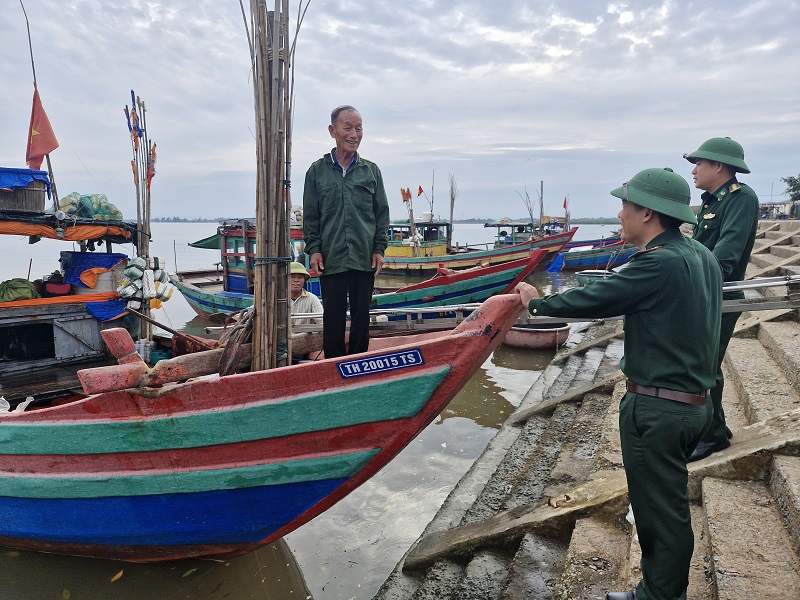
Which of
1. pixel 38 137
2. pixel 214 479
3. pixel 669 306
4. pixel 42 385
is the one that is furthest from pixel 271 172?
pixel 38 137

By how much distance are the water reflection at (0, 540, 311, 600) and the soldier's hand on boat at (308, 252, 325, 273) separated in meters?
2.39

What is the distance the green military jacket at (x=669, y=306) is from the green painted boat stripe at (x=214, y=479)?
168 centimetres

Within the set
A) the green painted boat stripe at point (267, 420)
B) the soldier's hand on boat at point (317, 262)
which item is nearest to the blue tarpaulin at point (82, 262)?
the green painted boat stripe at point (267, 420)

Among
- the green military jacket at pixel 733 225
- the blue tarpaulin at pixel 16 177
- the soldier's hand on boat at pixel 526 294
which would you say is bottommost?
the soldier's hand on boat at pixel 526 294

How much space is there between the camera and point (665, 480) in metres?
1.86

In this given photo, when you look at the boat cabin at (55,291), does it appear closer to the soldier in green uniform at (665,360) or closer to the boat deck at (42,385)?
the boat deck at (42,385)

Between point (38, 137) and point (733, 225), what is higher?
point (38, 137)

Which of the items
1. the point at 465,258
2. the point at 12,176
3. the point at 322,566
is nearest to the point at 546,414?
the point at 322,566

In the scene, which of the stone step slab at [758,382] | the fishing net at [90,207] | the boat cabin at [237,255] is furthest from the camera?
the boat cabin at [237,255]

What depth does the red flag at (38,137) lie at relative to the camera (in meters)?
7.54

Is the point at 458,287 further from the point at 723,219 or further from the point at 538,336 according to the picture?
the point at 723,219

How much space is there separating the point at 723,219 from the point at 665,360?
5.05ft

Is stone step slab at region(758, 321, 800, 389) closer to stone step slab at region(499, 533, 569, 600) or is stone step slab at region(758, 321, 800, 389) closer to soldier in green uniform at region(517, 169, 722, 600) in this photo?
stone step slab at region(499, 533, 569, 600)

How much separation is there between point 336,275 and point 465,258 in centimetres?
1864
